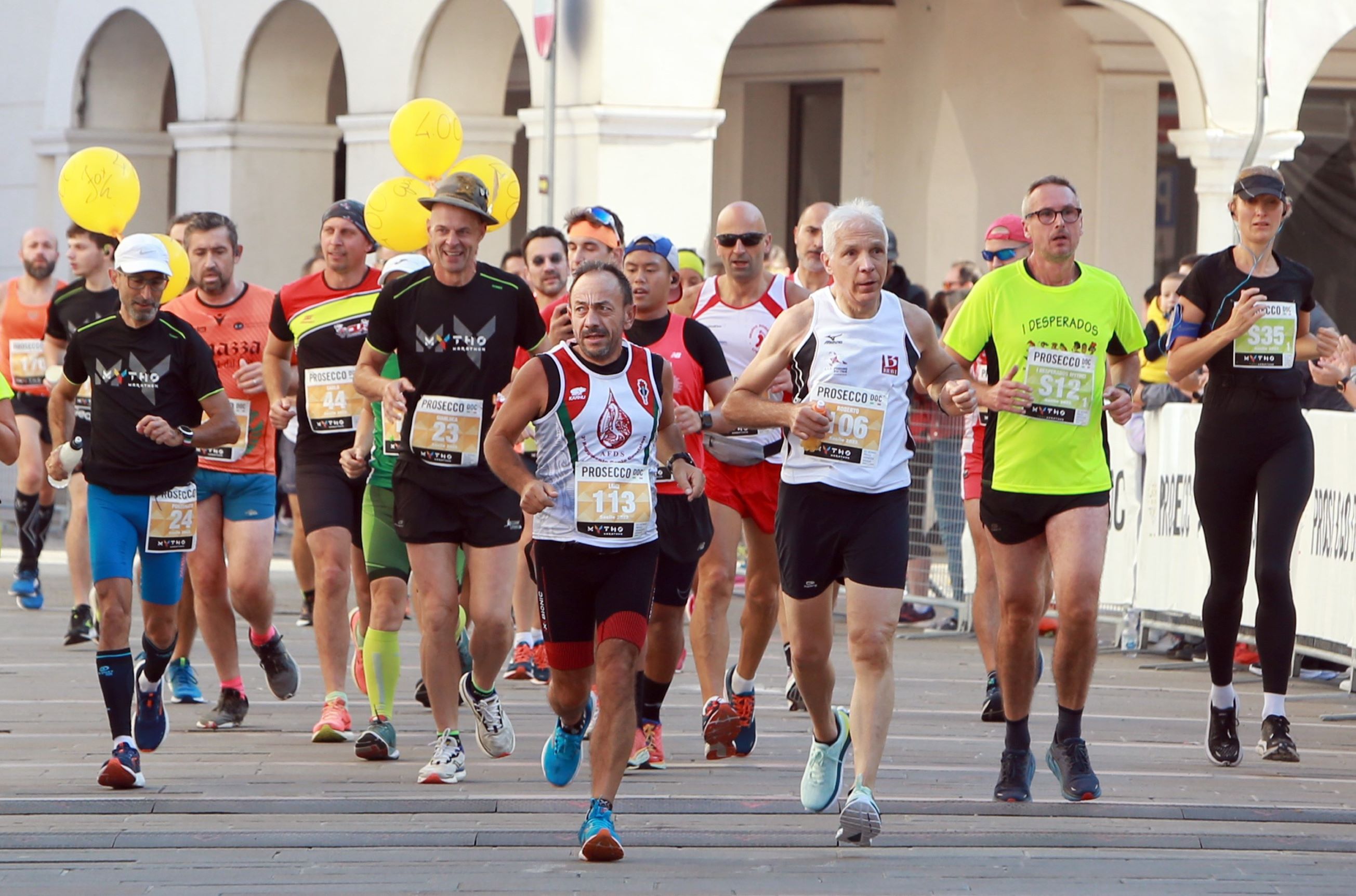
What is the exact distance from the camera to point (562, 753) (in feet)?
24.0

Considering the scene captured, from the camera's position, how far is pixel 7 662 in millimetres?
11367

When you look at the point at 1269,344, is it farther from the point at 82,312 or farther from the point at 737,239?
the point at 82,312

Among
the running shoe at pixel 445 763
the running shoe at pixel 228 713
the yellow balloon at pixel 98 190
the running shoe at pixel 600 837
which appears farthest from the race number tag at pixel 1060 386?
the yellow balloon at pixel 98 190

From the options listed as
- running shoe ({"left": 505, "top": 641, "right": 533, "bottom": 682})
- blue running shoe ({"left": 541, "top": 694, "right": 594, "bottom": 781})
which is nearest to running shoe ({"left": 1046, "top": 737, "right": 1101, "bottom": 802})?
blue running shoe ({"left": 541, "top": 694, "right": 594, "bottom": 781})

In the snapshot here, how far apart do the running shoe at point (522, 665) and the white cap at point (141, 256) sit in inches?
134

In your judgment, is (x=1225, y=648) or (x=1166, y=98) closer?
(x=1225, y=648)

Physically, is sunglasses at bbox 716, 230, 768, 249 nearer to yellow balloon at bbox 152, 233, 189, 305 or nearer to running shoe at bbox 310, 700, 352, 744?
running shoe at bbox 310, 700, 352, 744

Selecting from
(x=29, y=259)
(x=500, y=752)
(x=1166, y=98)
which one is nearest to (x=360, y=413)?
(x=500, y=752)

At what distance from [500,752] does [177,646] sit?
8.41ft

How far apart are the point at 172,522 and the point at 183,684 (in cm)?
215

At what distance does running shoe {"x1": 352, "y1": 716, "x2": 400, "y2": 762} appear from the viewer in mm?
Result: 8453

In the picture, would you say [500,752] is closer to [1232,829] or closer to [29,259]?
[1232,829]

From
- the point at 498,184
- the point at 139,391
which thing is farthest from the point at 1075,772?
the point at 498,184

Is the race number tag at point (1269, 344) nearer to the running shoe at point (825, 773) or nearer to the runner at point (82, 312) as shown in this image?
the running shoe at point (825, 773)
